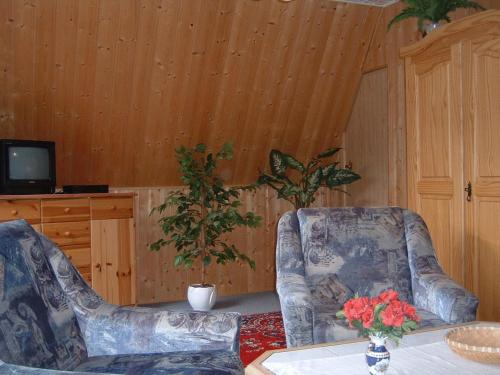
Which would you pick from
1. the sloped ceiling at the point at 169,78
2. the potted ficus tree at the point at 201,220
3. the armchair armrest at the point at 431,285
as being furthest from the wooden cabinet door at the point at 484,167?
the potted ficus tree at the point at 201,220

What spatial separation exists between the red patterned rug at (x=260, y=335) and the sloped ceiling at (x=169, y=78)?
60.1 inches

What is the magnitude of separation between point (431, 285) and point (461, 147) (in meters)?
0.94

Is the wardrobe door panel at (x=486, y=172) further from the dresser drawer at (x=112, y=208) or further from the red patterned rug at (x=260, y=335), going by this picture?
the dresser drawer at (x=112, y=208)

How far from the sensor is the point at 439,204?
11.3 ft

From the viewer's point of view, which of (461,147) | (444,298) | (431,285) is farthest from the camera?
(461,147)

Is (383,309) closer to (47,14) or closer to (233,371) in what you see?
(233,371)

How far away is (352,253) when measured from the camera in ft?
9.72

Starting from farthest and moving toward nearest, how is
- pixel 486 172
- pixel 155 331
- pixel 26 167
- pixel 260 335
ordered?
pixel 26 167
pixel 260 335
pixel 486 172
pixel 155 331

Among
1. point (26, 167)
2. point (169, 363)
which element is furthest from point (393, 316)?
point (26, 167)

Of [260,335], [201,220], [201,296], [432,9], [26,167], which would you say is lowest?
[260,335]

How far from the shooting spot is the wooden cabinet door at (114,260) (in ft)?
13.9

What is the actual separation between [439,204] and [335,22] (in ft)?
6.49

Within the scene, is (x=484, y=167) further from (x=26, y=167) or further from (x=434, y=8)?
(x=26, y=167)

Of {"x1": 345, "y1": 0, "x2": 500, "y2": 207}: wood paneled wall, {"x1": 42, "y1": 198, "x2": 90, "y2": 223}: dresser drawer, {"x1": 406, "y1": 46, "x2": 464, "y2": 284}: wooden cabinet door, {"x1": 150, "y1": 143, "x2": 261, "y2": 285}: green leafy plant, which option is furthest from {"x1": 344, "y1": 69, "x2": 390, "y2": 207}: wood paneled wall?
{"x1": 42, "y1": 198, "x2": 90, "y2": 223}: dresser drawer
